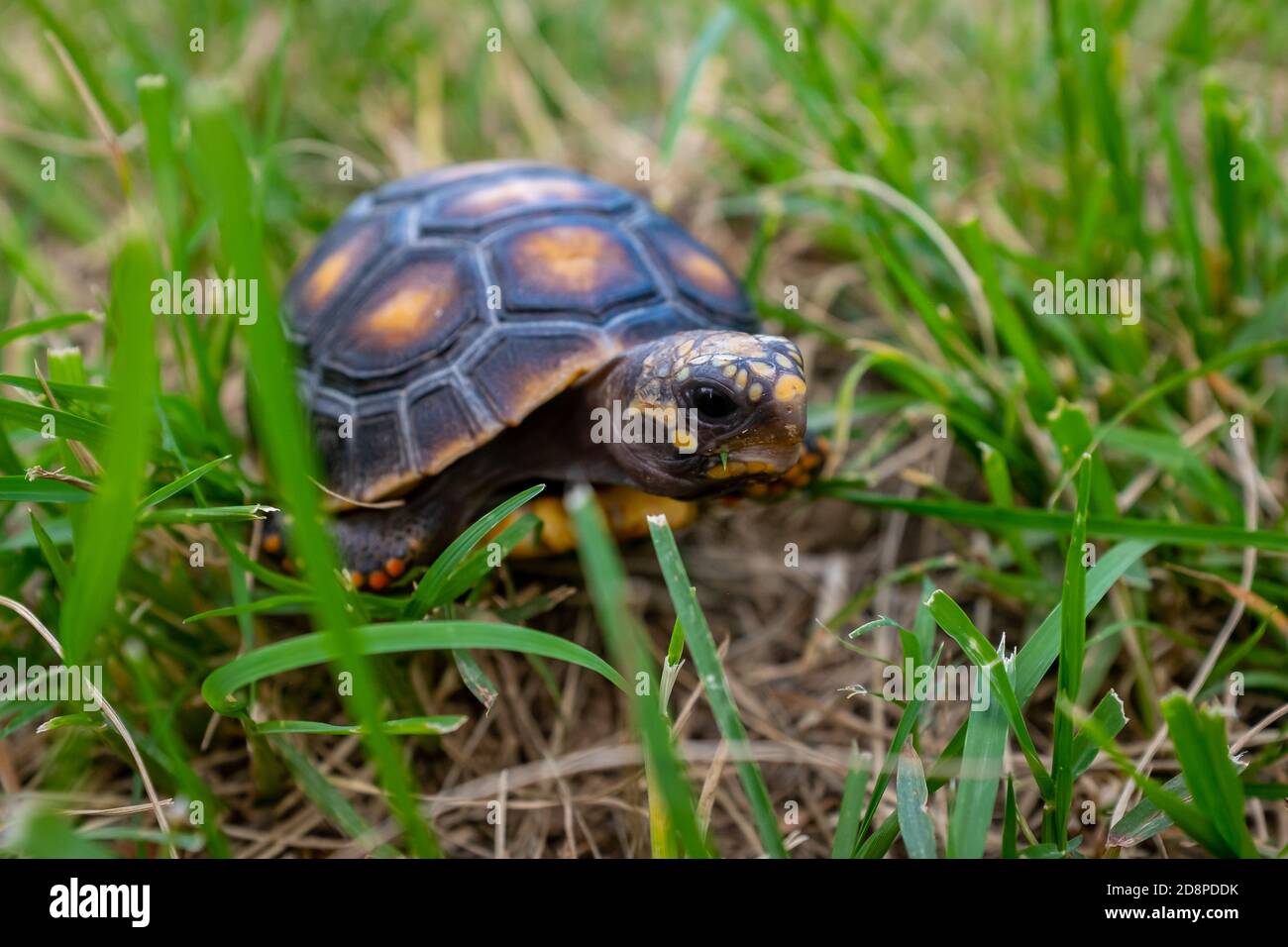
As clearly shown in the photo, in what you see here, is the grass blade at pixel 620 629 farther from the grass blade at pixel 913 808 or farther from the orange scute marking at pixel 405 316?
the orange scute marking at pixel 405 316

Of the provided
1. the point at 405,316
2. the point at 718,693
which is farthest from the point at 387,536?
the point at 718,693

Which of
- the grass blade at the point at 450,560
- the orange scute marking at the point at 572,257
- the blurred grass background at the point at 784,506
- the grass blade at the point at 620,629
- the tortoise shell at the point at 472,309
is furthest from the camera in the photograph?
the orange scute marking at the point at 572,257

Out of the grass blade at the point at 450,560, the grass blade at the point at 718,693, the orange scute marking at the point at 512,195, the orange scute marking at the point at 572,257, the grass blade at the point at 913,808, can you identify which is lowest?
the grass blade at the point at 913,808

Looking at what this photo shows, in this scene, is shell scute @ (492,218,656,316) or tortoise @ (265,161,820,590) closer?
tortoise @ (265,161,820,590)

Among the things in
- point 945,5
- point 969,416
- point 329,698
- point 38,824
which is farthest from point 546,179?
point 945,5

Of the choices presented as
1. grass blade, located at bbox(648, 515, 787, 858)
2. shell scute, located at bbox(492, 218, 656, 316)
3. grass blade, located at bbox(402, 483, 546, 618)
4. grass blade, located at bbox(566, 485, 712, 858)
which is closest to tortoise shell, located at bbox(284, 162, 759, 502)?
shell scute, located at bbox(492, 218, 656, 316)

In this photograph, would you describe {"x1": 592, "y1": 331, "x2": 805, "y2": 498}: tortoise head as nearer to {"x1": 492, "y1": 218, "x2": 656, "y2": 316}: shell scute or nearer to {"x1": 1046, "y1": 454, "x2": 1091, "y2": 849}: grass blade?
{"x1": 492, "y1": 218, "x2": 656, "y2": 316}: shell scute

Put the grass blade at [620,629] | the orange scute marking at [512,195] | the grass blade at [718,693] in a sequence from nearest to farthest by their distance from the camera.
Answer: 1. the grass blade at [620,629]
2. the grass blade at [718,693]
3. the orange scute marking at [512,195]

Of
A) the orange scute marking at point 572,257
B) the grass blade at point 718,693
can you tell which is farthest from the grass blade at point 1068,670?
the orange scute marking at point 572,257
